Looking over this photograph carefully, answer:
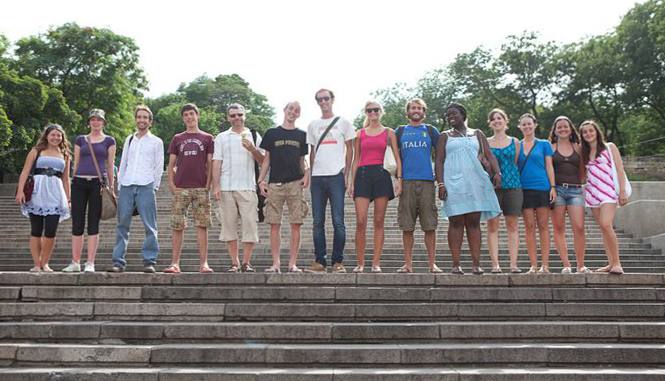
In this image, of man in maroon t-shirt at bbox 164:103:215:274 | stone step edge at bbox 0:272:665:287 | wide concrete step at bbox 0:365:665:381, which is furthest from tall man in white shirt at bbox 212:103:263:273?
wide concrete step at bbox 0:365:665:381

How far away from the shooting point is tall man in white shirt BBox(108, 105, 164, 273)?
21.1ft

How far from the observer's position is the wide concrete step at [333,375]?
4.12 m

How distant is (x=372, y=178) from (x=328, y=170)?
0.49 meters

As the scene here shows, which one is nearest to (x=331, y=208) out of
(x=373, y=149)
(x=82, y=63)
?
(x=373, y=149)

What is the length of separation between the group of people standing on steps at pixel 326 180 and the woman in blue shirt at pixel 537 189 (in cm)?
1

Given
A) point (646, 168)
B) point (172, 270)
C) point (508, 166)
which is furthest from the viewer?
point (646, 168)

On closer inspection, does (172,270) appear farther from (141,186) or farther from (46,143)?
(46,143)

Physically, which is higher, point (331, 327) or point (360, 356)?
point (331, 327)

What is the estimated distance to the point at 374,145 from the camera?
6332 mm

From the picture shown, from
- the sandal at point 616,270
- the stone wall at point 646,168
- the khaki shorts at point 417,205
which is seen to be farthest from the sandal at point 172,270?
the stone wall at point 646,168

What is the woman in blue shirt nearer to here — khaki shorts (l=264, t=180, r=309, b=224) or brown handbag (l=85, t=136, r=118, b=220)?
A: khaki shorts (l=264, t=180, r=309, b=224)

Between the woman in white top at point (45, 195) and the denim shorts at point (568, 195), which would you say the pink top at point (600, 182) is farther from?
the woman in white top at point (45, 195)

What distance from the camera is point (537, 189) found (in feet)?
21.4

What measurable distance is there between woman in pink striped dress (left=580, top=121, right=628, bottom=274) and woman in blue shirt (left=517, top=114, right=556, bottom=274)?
401 millimetres
